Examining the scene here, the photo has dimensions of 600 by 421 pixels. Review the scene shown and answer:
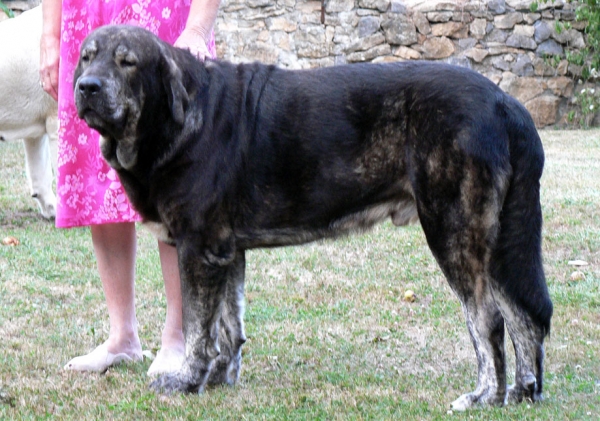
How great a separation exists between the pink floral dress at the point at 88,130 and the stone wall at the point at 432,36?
9271 mm

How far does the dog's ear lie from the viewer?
3.26 m

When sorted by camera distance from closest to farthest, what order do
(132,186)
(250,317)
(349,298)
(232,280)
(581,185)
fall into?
(132,186), (232,280), (250,317), (349,298), (581,185)

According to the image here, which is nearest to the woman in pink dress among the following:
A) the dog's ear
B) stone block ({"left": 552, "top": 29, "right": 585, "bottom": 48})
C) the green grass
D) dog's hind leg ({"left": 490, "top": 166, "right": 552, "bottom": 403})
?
the green grass

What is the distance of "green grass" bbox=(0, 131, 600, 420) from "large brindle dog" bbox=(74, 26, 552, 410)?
25 cm

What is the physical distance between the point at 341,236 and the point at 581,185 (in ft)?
18.2

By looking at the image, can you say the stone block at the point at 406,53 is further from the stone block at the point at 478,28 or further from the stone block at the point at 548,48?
the stone block at the point at 548,48

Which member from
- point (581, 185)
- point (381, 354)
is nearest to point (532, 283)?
point (381, 354)

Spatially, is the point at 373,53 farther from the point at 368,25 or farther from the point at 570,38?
the point at 570,38

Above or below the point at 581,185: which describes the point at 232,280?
above

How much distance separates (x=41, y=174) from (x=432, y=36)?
24.7 ft

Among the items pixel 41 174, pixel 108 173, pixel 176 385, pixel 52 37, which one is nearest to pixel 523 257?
pixel 176 385

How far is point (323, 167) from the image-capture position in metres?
3.40

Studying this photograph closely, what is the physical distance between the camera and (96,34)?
326 centimetres

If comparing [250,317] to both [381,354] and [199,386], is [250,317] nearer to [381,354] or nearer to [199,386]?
[381,354]
